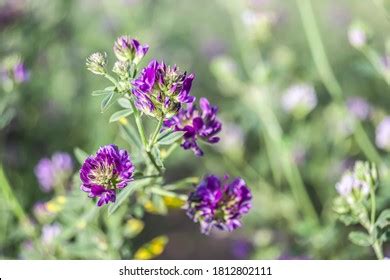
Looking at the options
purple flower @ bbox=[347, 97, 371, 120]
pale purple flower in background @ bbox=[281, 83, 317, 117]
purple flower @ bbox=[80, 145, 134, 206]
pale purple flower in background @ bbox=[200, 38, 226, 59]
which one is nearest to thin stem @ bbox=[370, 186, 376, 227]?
purple flower @ bbox=[80, 145, 134, 206]

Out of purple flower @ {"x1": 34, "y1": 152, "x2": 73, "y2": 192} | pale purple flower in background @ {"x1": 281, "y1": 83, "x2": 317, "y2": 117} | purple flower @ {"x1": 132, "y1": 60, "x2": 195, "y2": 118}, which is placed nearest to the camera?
purple flower @ {"x1": 132, "y1": 60, "x2": 195, "y2": 118}

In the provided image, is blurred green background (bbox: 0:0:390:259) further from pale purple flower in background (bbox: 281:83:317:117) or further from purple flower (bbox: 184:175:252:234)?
purple flower (bbox: 184:175:252:234)


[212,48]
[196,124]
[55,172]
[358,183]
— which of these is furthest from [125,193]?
[212,48]

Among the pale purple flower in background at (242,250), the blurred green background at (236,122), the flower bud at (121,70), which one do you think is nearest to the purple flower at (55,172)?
the blurred green background at (236,122)

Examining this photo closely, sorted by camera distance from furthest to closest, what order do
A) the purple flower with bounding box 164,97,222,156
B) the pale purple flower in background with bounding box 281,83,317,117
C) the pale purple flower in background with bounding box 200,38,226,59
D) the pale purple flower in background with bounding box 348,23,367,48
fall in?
the pale purple flower in background with bounding box 200,38,226,59
the pale purple flower in background with bounding box 281,83,317,117
the pale purple flower in background with bounding box 348,23,367,48
the purple flower with bounding box 164,97,222,156

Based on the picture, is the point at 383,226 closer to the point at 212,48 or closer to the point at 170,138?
the point at 170,138

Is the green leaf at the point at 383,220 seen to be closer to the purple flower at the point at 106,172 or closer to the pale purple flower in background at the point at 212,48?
the purple flower at the point at 106,172

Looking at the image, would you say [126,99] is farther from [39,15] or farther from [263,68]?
[39,15]
